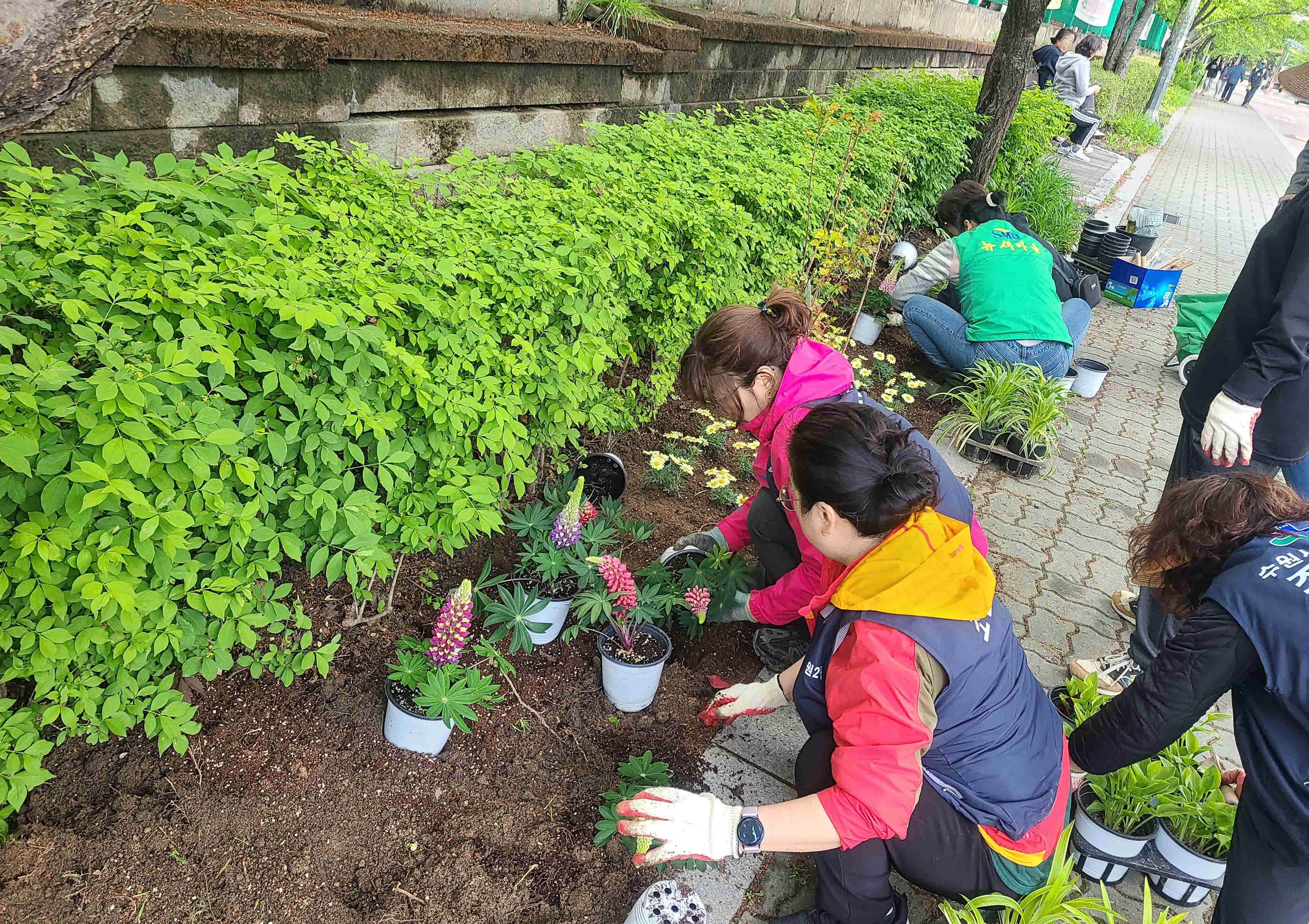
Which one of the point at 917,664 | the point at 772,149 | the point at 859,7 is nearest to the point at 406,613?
the point at 917,664

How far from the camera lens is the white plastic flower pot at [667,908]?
1.78 metres

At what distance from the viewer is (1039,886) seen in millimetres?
2066

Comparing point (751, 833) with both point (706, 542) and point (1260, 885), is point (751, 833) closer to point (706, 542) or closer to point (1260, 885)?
point (1260, 885)

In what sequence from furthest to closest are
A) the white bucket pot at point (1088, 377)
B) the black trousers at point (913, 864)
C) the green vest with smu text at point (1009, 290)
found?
the white bucket pot at point (1088, 377), the green vest with smu text at point (1009, 290), the black trousers at point (913, 864)

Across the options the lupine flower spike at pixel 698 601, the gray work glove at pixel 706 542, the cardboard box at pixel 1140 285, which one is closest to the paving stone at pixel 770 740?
the lupine flower spike at pixel 698 601

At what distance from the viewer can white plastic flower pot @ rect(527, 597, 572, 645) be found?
2.59 metres

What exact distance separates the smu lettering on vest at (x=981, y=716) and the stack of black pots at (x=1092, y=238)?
722cm

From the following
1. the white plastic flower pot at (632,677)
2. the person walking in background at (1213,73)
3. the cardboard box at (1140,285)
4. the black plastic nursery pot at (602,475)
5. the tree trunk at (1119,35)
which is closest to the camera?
the white plastic flower pot at (632,677)

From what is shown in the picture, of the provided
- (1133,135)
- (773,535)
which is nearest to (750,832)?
(773,535)

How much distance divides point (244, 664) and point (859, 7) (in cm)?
1005

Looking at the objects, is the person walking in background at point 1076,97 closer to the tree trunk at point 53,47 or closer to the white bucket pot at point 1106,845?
the white bucket pot at point 1106,845

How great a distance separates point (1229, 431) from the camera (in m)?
2.81

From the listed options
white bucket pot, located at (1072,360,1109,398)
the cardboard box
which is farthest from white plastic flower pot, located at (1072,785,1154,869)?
the cardboard box

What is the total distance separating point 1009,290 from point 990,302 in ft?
0.40
